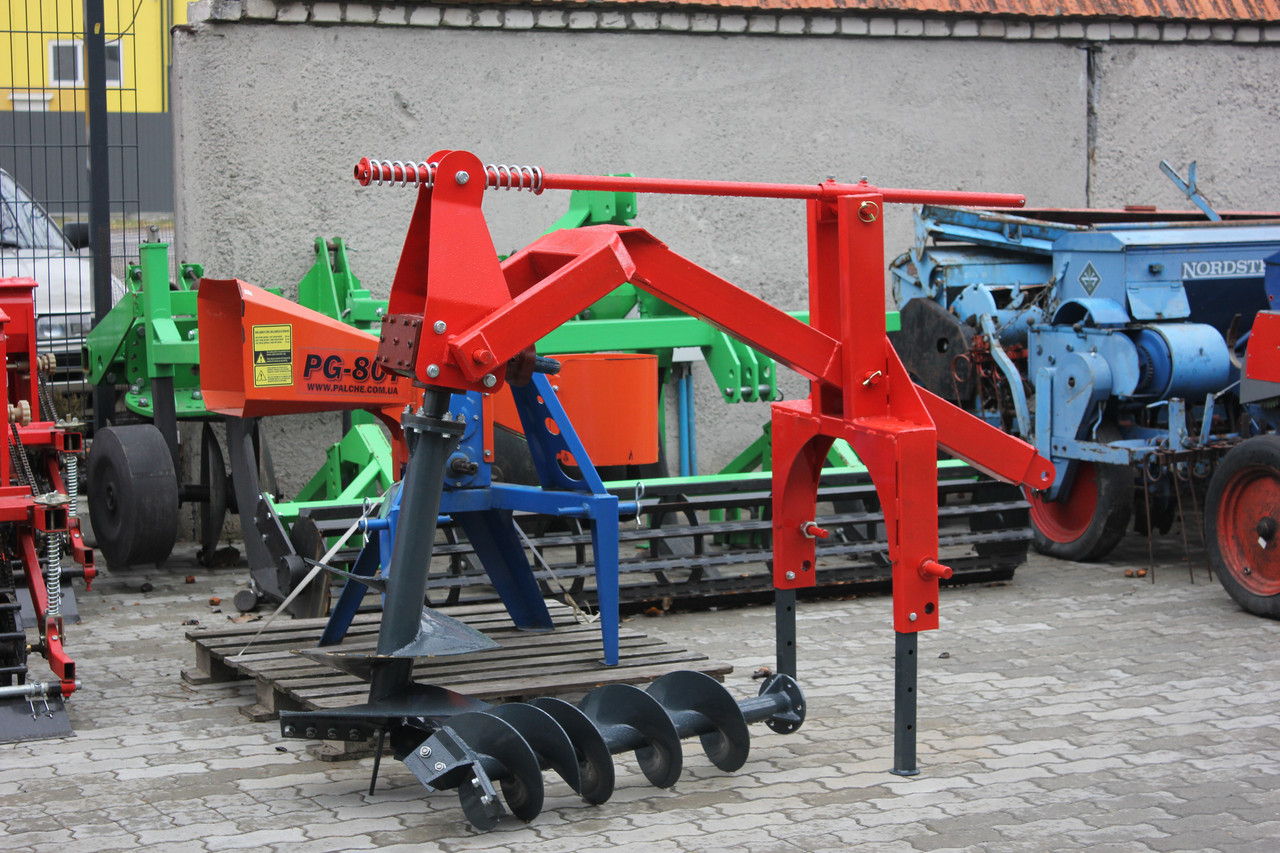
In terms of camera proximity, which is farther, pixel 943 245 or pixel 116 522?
pixel 943 245

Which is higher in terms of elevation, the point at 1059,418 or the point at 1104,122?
the point at 1104,122

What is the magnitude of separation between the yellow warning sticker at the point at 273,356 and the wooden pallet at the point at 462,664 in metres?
1.01

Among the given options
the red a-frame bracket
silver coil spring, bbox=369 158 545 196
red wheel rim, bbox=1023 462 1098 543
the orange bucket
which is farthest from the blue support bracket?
red wheel rim, bbox=1023 462 1098 543

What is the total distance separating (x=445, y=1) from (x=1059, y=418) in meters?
4.32

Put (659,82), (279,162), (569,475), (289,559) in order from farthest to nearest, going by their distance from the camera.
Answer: (659,82) < (279,162) < (289,559) < (569,475)

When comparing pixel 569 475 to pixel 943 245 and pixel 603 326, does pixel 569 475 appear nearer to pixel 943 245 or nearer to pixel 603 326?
pixel 603 326

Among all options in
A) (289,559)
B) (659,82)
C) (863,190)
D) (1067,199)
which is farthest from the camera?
(1067,199)

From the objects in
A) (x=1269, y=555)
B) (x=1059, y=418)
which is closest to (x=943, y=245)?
(x=1059, y=418)

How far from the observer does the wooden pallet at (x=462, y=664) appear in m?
5.00

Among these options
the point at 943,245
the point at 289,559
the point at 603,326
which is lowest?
the point at 289,559

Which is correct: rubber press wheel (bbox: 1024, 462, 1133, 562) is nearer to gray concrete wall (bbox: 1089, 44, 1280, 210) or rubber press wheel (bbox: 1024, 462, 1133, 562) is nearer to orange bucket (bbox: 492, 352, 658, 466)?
orange bucket (bbox: 492, 352, 658, 466)

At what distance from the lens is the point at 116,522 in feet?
24.4

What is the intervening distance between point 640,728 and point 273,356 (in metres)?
2.05

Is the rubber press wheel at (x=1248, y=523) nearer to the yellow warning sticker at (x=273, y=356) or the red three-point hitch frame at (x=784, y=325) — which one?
the red three-point hitch frame at (x=784, y=325)
